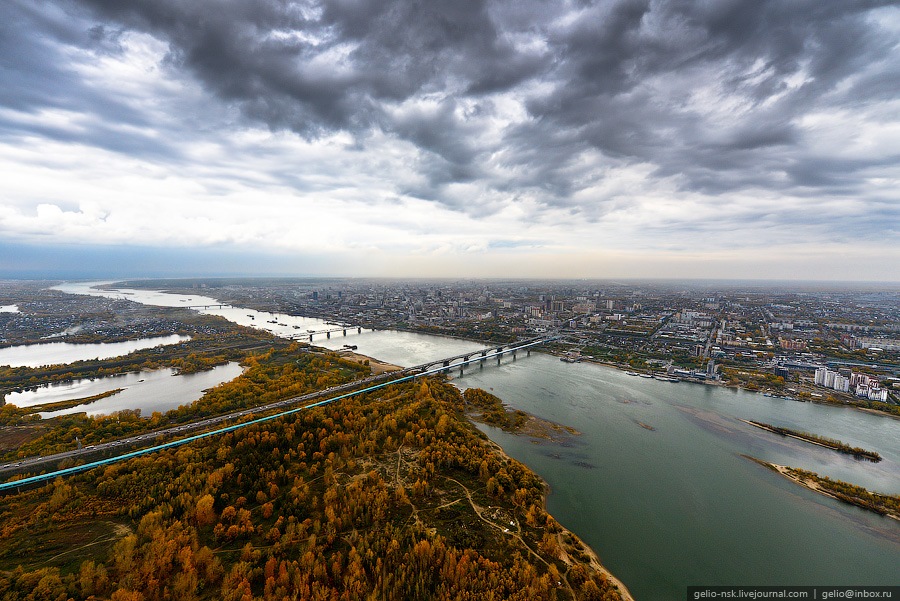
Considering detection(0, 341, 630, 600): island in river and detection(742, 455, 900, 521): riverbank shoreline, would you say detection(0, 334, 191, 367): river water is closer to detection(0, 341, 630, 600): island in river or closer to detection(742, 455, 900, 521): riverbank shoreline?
detection(0, 341, 630, 600): island in river

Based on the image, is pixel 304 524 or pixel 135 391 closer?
pixel 304 524

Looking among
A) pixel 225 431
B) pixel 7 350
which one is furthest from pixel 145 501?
pixel 7 350

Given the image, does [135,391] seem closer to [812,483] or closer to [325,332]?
[325,332]

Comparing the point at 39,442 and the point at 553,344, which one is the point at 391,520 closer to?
the point at 39,442

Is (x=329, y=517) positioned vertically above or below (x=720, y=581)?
above

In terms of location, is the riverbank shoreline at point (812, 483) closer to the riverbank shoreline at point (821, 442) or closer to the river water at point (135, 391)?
the riverbank shoreline at point (821, 442)

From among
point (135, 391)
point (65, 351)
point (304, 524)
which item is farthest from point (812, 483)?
point (65, 351)

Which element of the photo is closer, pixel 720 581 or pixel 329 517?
pixel 720 581

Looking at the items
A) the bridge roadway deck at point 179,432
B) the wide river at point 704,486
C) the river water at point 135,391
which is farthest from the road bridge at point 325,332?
the wide river at point 704,486
